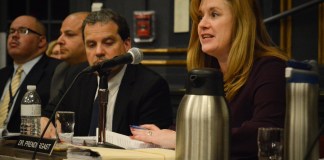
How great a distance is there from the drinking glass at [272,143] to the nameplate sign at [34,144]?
2.01ft

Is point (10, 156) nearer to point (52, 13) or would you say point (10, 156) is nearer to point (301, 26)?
point (301, 26)

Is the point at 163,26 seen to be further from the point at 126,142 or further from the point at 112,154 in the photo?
the point at 112,154

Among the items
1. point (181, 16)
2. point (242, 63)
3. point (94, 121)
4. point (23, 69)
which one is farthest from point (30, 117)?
point (181, 16)

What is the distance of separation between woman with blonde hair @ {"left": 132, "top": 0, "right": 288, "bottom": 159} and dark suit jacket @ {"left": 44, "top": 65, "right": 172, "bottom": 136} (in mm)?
585

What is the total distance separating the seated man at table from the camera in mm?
2982

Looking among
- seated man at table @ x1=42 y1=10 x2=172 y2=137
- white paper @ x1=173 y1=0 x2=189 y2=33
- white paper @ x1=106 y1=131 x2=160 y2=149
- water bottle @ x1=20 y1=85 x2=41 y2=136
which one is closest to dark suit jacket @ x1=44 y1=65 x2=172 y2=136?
seated man at table @ x1=42 y1=10 x2=172 y2=137

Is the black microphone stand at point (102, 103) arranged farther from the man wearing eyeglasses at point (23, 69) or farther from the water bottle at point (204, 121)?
the man wearing eyeglasses at point (23, 69)

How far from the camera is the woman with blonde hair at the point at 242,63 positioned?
6.93ft

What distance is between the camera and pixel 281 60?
7.58ft

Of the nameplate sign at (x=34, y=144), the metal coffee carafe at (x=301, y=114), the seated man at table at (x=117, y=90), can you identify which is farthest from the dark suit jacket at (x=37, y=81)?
the metal coffee carafe at (x=301, y=114)

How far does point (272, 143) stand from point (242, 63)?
599 millimetres

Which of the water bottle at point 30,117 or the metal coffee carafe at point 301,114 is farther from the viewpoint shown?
the water bottle at point 30,117

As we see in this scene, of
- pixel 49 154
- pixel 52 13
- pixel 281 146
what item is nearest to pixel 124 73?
pixel 49 154

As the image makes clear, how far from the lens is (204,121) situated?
1.54 meters
